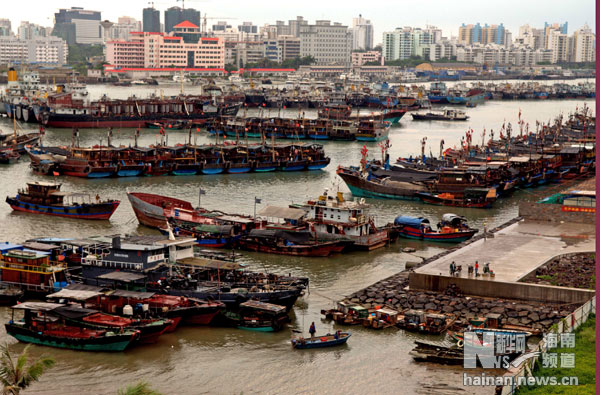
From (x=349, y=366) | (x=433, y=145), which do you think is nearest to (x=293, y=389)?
(x=349, y=366)

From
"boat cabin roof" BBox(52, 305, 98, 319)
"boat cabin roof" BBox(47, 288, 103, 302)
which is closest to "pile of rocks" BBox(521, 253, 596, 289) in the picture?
"boat cabin roof" BBox(47, 288, 103, 302)

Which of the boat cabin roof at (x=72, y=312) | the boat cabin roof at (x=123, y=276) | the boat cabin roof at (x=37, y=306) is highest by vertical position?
the boat cabin roof at (x=123, y=276)

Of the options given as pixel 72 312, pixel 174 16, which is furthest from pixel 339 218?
pixel 174 16

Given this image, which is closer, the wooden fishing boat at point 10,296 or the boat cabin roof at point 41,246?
the wooden fishing boat at point 10,296

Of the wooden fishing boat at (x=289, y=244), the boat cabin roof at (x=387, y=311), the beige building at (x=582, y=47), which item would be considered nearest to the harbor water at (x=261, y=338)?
the wooden fishing boat at (x=289, y=244)

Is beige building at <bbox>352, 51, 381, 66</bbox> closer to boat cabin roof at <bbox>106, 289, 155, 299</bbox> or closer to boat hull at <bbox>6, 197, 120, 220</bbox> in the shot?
boat hull at <bbox>6, 197, 120, 220</bbox>

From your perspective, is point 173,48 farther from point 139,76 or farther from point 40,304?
point 40,304

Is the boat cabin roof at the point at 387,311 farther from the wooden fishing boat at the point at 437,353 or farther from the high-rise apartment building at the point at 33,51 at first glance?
the high-rise apartment building at the point at 33,51
